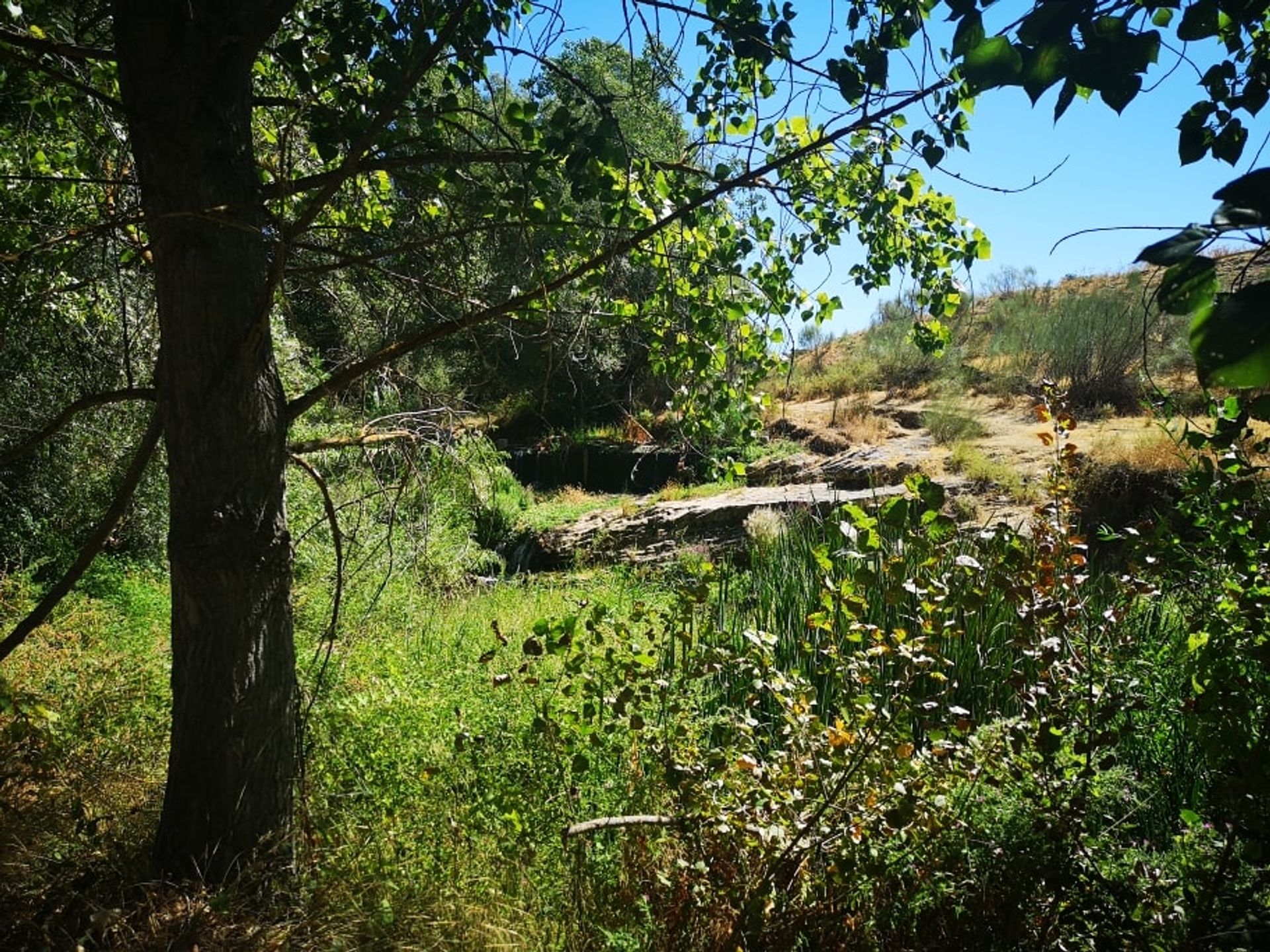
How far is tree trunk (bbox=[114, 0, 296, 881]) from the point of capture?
76.0 inches

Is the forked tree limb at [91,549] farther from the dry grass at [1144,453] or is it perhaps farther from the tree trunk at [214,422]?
the dry grass at [1144,453]

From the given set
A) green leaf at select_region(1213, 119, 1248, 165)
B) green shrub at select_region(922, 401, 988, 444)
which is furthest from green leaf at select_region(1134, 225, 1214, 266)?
green shrub at select_region(922, 401, 988, 444)

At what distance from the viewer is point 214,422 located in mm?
2002

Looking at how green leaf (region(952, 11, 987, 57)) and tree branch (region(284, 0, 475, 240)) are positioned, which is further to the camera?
tree branch (region(284, 0, 475, 240))

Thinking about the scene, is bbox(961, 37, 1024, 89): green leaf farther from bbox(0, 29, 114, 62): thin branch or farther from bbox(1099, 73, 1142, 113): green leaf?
bbox(0, 29, 114, 62): thin branch

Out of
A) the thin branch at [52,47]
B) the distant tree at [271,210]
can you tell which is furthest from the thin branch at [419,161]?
the thin branch at [52,47]

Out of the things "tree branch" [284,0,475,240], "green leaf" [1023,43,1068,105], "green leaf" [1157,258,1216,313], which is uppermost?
"tree branch" [284,0,475,240]

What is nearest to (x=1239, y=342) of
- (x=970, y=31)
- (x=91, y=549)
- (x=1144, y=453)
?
(x=970, y=31)

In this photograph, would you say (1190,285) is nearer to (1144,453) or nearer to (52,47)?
(52,47)

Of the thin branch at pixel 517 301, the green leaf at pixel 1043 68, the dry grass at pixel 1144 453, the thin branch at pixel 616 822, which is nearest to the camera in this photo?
the green leaf at pixel 1043 68

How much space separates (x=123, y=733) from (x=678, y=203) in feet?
9.92

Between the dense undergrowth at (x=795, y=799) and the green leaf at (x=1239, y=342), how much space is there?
99cm

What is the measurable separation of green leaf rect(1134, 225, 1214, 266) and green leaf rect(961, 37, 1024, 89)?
40cm

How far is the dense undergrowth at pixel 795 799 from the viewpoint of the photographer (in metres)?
1.94
